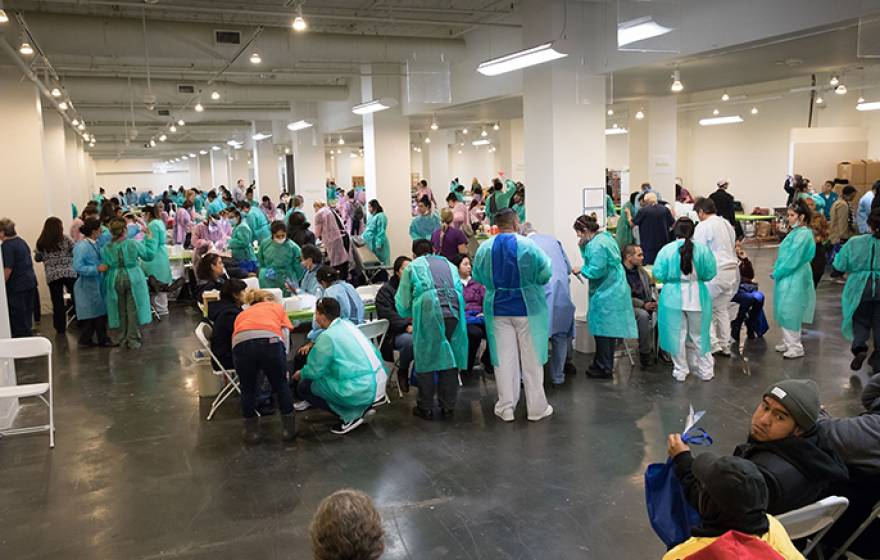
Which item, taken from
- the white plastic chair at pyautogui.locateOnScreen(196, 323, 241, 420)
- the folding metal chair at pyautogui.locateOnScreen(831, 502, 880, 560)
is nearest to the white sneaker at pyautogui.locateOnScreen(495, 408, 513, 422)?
the white plastic chair at pyautogui.locateOnScreen(196, 323, 241, 420)

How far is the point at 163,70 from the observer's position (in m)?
12.6

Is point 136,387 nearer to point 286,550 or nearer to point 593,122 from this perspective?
point 286,550

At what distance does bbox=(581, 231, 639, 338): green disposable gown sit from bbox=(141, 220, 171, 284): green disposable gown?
6138 millimetres

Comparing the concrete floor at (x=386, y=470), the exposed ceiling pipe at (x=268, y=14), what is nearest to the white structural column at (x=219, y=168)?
the exposed ceiling pipe at (x=268, y=14)

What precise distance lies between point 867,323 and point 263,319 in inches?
200

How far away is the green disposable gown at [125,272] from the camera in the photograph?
7.76m

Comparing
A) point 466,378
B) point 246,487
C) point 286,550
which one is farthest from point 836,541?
point 466,378

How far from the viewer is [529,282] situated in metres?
5.21

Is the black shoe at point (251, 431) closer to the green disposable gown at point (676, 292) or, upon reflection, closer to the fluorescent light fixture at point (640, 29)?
the green disposable gown at point (676, 292)

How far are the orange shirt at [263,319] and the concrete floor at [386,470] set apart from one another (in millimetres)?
818

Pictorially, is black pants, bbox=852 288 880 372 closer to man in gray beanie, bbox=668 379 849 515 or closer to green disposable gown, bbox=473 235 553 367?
green disposable gown, bbox=473 235 553 367

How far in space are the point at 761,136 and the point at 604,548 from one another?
56.2 ft

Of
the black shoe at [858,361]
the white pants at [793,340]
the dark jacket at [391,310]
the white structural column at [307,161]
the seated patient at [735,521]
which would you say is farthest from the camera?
the white structural column at [307,161]

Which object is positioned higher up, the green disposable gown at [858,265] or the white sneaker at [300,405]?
the green disposable gown at [858,265]
